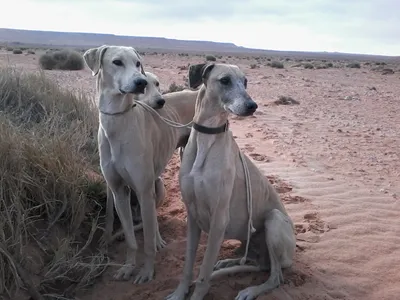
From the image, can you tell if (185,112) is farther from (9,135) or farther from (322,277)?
(322,277)

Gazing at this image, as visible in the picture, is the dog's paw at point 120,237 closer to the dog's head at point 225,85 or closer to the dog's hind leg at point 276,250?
the dog's hind leg at point 276,250

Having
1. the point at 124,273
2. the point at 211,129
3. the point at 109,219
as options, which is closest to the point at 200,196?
the point at 211,129

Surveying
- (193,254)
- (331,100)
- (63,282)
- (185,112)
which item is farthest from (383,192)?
(331,100)

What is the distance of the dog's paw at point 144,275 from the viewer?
4965 millimetres

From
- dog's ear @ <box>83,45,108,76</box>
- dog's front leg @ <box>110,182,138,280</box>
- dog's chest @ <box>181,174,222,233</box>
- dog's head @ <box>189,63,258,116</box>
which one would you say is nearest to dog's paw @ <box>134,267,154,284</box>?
dog's front leg @ <box>110,182,138,280</box>

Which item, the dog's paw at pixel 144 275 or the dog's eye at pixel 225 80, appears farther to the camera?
the dog's paw at pixel 144 275

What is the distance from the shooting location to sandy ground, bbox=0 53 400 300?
4777 millimetres

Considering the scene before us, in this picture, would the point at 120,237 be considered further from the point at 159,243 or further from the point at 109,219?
the point at 159,243

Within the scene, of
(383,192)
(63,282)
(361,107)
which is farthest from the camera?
(361,107)

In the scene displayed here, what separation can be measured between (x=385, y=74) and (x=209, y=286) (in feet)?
95.6

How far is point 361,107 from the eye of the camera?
15172 millimetres

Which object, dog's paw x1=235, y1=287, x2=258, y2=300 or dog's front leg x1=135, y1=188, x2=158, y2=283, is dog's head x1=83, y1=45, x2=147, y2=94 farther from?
dog's paw x1=235, y1=287, x2=258, y2=300

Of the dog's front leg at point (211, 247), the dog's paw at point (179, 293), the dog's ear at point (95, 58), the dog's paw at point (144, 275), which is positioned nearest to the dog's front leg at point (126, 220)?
the dog's paw at point (144, 275)

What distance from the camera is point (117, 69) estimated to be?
196 inches
